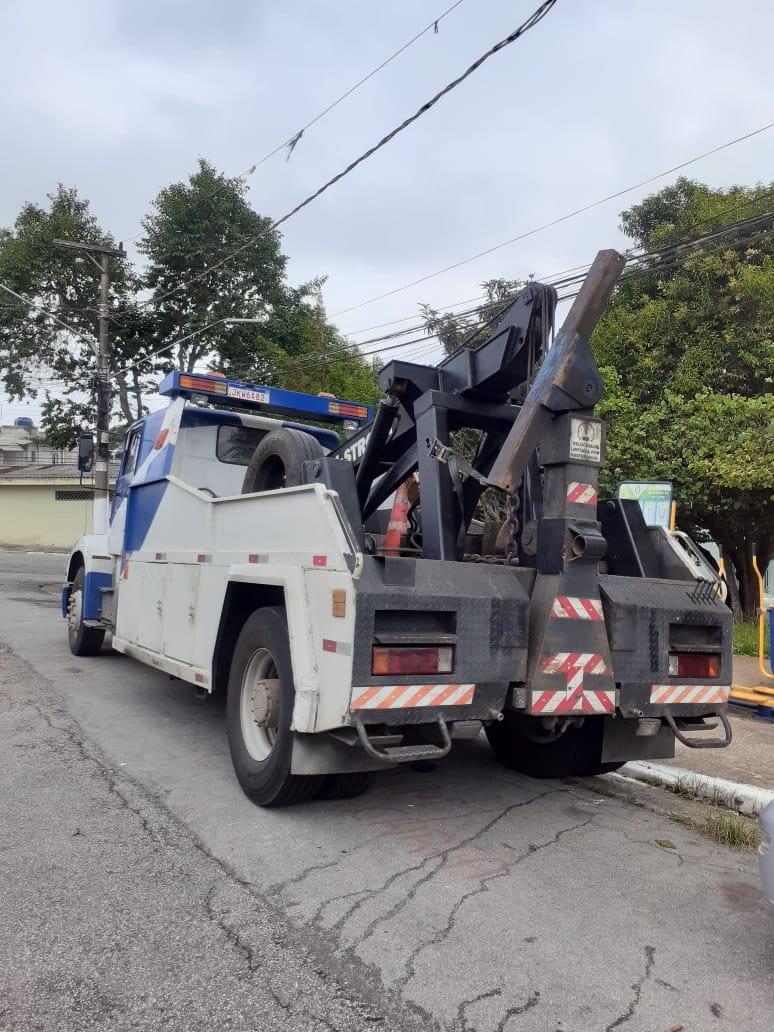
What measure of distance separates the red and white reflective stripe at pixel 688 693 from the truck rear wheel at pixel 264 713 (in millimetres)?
1903

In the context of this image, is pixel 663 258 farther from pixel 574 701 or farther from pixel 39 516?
pixel 39 516

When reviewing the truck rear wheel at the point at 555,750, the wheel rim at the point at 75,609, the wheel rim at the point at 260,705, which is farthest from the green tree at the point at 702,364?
the wheel rim at the point at 260,705

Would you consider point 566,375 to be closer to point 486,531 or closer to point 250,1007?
point 486,531

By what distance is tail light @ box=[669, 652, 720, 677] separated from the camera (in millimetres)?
4691

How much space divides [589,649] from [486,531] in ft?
5.07

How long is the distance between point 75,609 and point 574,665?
22.8 ft

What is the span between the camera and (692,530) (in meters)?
13.2

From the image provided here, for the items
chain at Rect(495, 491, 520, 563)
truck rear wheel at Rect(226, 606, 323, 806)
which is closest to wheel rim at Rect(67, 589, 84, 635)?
truck rear wheel at Rect(226, 606, 323, 806)

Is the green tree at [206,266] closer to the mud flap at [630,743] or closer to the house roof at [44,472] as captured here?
the house roof at [44,472]

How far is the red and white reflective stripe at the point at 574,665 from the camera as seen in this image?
4.27m

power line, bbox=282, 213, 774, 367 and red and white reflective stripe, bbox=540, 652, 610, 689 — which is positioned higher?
power line, bbox=282, 213, 774, 367

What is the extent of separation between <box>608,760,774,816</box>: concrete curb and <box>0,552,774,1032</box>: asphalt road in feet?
0.76

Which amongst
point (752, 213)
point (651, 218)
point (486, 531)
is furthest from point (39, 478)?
point (486, 531)

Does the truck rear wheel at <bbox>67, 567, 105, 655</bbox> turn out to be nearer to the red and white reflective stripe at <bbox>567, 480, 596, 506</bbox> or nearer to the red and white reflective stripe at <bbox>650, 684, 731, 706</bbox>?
the red and white reflective stripe at <bbox>567, 480, 596, 506</bbox>
